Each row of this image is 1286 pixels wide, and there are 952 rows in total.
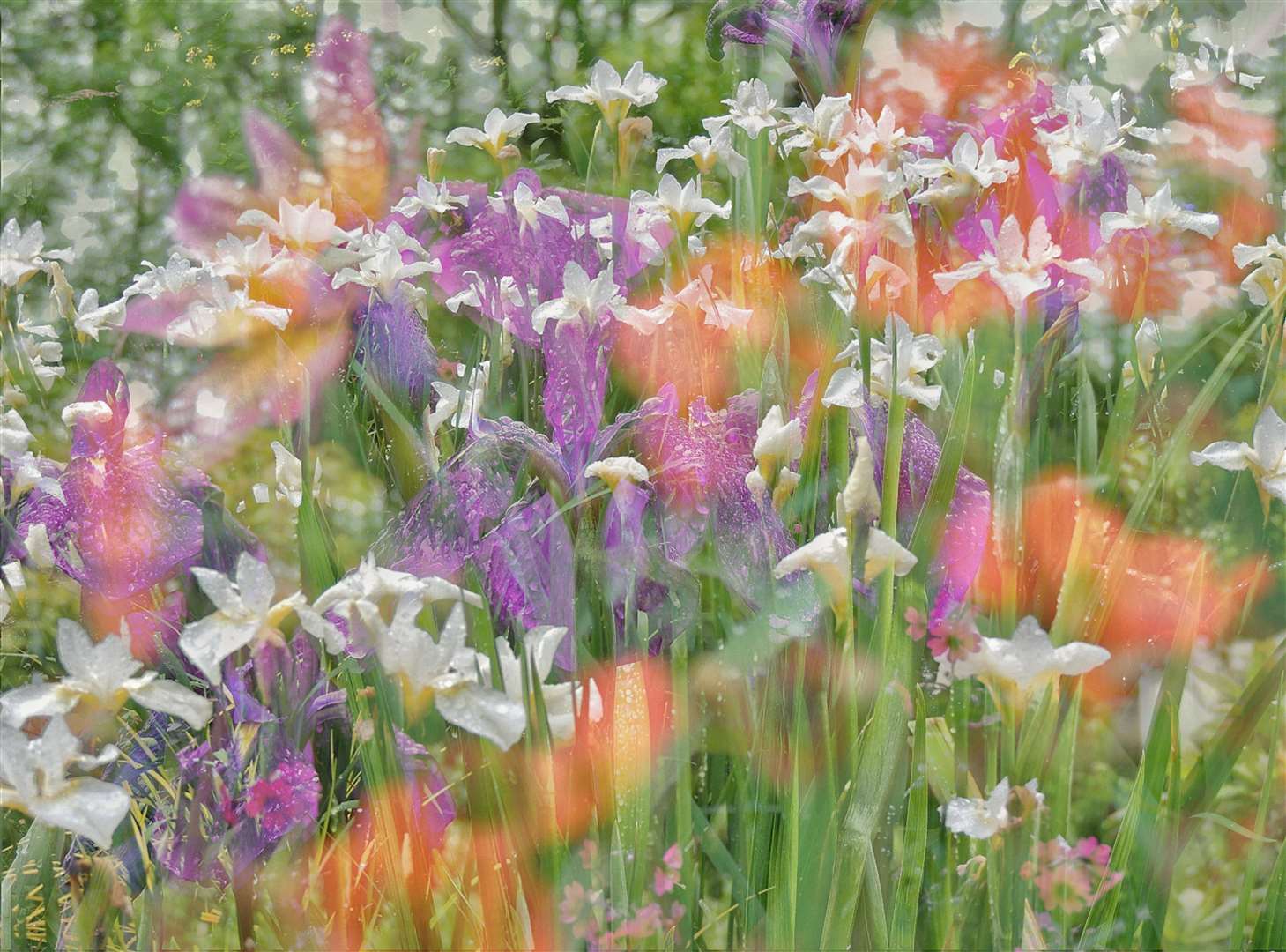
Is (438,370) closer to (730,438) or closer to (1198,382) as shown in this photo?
(730,438)

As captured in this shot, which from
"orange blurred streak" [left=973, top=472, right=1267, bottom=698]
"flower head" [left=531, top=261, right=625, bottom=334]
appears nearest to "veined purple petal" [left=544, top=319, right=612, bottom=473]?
"flower head" [left=531, top=261, right=625, bottom=334]

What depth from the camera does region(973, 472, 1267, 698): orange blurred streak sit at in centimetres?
136

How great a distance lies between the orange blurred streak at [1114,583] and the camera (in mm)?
1358

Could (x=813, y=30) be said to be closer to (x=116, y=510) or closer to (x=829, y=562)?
(x=829, y=562)

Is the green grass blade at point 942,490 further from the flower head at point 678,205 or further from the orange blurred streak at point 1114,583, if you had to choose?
the flower head at point 678,205

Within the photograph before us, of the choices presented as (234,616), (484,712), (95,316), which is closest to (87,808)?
(234,616)

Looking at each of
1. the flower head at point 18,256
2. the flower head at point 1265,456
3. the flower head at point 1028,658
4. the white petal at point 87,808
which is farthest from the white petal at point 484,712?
the flower head at point 18,256

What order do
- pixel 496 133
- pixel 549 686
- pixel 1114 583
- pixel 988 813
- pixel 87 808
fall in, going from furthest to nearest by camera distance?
pixel 496 133 → pixel 1114 583 → pixel 549 686 → pixel 988 813 → pixel 87 808

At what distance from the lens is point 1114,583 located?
1.34 meters

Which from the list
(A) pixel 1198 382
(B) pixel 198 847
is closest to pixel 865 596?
(B) pixel 198 847

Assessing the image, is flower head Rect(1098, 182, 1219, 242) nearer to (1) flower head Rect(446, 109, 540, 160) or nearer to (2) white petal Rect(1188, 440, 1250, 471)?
(2) white petal Rect(1188, 440, 1250, 471)

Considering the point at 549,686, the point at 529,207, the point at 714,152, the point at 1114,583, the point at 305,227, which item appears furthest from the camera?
the point at 714,152

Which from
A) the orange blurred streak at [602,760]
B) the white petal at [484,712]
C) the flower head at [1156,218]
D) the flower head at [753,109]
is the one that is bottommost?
the orange blurred streak at [602,760]

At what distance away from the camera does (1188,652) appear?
112 cm
